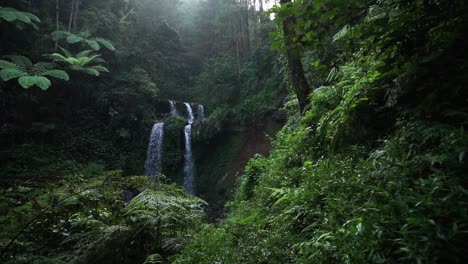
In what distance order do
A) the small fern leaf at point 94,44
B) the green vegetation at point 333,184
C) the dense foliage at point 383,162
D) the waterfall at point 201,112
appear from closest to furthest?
the dense foliage at point 383,162 → the green vegetation at point 333,184 → the small fern leaf at point 94,44 → the waterfall at point 201,112

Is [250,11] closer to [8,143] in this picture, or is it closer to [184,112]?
[184,112]

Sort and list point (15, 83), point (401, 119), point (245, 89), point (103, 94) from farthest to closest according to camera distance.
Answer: point (245, 89) → point (103, 94) → point (15, 83) → point (401, 119)

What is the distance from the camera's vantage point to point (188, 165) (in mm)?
14336

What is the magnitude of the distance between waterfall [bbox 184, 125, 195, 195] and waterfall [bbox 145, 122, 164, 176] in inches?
57.2

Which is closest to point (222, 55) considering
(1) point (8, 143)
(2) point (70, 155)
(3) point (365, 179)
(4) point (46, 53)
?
(4) point (46, 53)

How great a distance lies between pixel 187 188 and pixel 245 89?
7552 millimetres

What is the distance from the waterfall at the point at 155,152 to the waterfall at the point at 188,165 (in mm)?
1453

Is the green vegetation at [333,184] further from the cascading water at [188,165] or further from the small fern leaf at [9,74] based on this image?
the cascading water at [188,165]

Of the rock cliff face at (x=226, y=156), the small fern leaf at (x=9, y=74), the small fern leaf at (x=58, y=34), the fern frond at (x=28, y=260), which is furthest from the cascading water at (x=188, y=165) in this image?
the fern frond at (x=28, y=260)

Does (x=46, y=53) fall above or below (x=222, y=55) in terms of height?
below

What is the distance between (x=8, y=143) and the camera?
493 inches

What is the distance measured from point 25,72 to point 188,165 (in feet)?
27.1

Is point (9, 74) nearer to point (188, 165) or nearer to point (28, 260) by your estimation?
point (188, 165)

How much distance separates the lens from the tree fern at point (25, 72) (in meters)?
10.7
